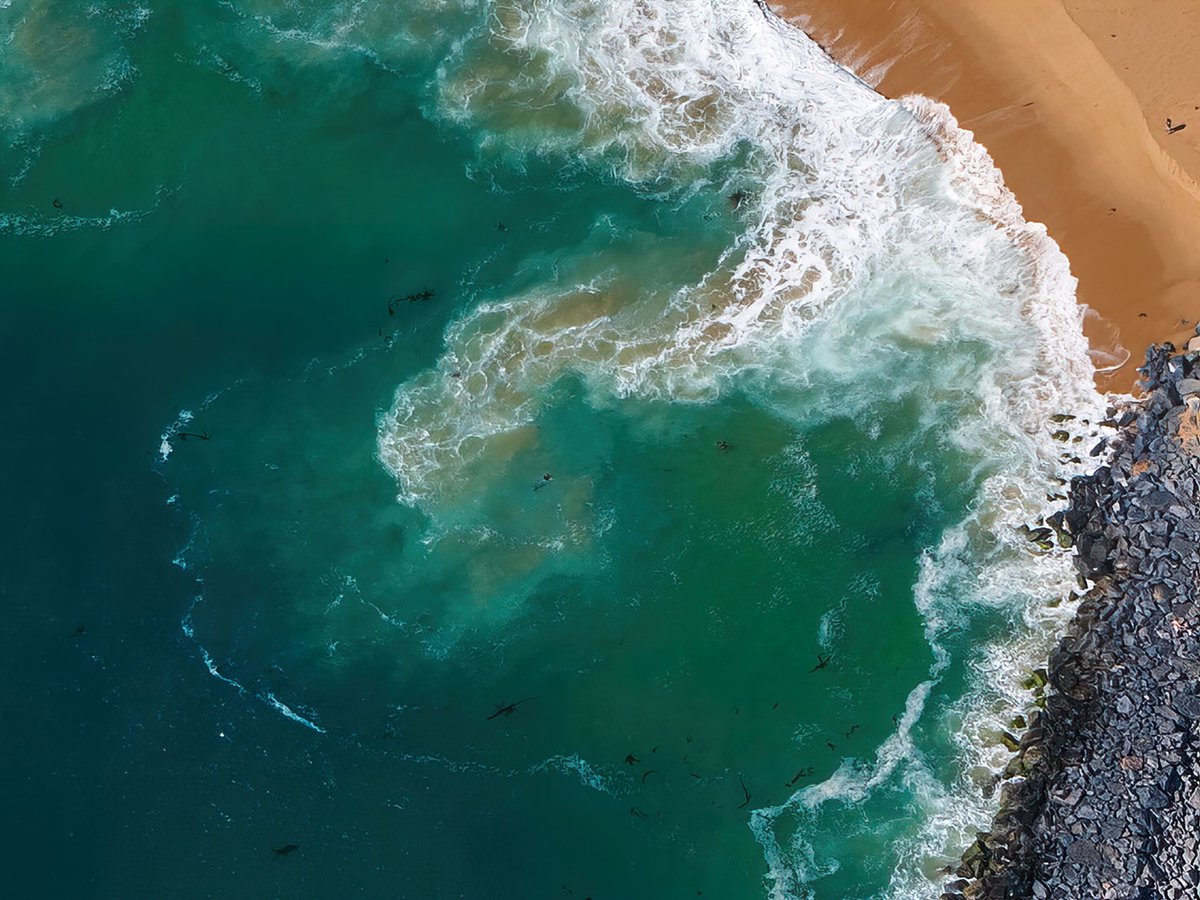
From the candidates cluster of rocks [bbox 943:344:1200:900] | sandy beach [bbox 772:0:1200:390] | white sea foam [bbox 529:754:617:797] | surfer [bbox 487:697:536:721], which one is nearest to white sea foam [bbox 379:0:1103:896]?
sandy beach [bbox 772:0:1200:390]

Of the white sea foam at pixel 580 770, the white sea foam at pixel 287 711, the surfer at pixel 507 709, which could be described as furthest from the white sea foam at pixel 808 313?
the white sea foam at pixel 287 711

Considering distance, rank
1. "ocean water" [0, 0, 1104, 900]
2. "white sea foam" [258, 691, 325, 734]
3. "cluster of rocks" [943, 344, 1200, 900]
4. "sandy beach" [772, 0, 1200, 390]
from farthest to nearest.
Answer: "white sea foam" [258, 691, 325, 734] → "ocean water" [0, 0, 1104, 900] → "sandy beach" [772, 0, 1200, 390] → "cluster of rocks" [943, 344, 1200, 900]

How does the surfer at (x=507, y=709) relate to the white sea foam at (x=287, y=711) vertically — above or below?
above

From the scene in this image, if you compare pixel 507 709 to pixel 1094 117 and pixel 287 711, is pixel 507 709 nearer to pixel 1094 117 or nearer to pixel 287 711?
pixel 287 711

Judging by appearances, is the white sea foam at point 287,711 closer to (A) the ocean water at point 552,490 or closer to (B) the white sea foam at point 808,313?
(A) the ocean water at point 552,490

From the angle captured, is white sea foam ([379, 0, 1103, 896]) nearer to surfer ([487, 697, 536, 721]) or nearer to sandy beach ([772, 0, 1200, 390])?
sandy beach ([772, 0, 1200, 390])

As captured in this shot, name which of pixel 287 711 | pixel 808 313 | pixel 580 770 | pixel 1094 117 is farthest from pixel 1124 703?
pixel 287 711

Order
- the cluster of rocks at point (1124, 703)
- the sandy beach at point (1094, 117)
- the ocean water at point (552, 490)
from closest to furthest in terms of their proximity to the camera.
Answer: the cluster of rocks at point (1124, 703), the sandy beach at point (1094, 117), the ocean water at point (552, 490)
